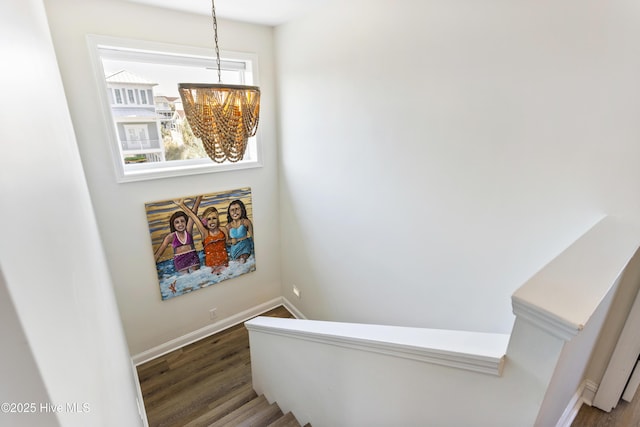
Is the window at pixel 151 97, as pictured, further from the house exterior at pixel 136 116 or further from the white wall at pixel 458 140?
the white wall at pixel 458 140

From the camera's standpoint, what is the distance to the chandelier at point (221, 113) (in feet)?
4.51

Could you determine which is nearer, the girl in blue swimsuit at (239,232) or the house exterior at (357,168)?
the house exterior at (357,168)

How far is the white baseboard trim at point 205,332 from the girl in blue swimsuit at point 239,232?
2.43 ft

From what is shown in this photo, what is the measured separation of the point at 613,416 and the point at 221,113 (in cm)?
223

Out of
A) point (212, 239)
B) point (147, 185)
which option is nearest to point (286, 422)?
point (212, 239)

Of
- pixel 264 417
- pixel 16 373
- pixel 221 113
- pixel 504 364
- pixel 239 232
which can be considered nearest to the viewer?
pixel 16 373

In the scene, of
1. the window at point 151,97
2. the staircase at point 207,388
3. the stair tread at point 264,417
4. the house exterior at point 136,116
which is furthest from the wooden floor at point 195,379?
the house exterior at point 136,116

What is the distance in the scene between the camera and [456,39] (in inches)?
59.7

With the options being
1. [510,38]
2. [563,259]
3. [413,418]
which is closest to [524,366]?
[563,259]

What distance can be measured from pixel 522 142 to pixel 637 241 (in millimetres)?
565

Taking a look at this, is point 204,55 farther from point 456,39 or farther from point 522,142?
point 522,142

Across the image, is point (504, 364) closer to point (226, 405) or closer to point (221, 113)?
point (221, 113)

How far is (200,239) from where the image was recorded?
120 inches

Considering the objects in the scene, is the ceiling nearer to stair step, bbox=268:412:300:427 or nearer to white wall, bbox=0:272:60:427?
white wall, bbox=0:272:60:427
